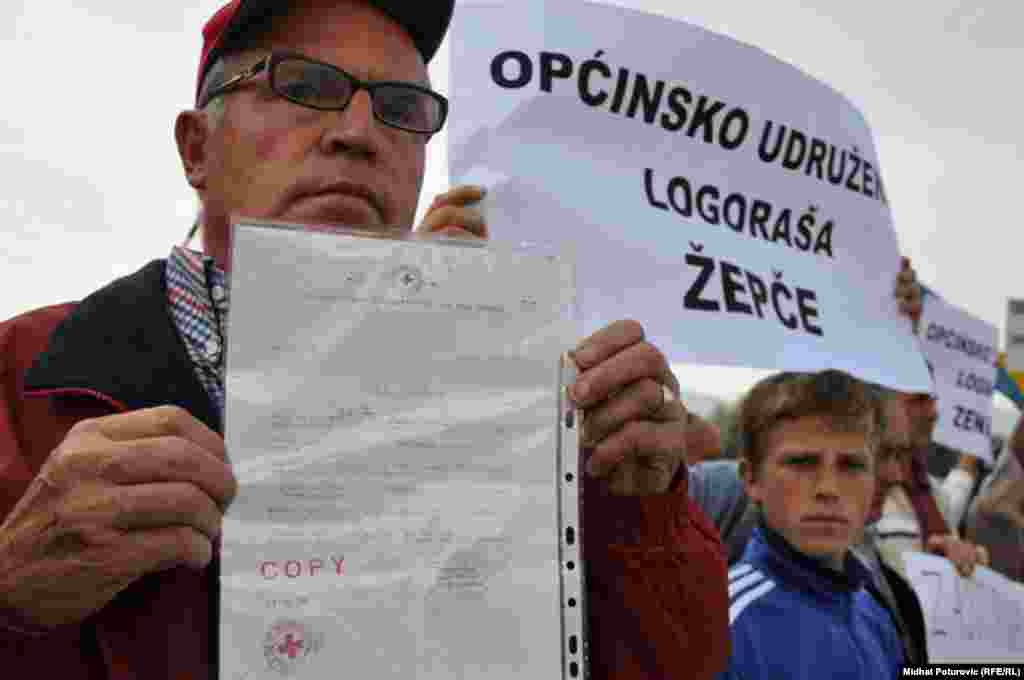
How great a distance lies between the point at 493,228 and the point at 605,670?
1047mm

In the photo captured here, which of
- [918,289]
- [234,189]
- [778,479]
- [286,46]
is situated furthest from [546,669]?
[918,289]

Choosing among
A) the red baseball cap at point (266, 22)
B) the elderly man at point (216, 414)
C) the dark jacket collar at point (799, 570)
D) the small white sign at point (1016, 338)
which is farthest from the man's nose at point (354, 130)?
the small white sign at point (1016, 338)

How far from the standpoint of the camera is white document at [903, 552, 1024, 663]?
3.04 meters

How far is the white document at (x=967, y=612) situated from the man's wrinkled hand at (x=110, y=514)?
9.28 ft

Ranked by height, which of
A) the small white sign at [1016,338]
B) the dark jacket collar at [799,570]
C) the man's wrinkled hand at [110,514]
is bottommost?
the dark jacket collar at [799,570]

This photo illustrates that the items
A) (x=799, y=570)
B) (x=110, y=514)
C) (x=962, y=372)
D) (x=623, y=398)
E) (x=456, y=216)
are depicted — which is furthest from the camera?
(x=962, y=372)

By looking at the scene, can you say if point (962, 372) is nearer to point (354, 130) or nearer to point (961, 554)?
point (961, 554)

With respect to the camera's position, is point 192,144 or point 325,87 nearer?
point 325,87

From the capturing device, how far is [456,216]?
1802 mm

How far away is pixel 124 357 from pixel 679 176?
1657 millimetres

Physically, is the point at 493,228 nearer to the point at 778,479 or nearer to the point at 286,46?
the point at 286,46

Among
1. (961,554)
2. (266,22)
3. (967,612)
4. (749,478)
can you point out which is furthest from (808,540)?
(266,22)

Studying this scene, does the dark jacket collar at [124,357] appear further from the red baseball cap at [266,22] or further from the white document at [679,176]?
the white document at [679,176]

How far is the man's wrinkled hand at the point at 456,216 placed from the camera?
1733 millimetres
